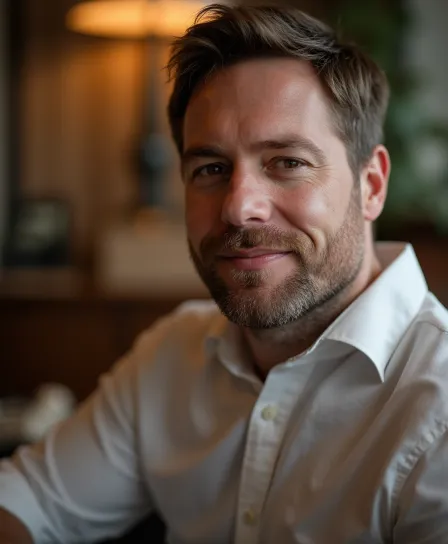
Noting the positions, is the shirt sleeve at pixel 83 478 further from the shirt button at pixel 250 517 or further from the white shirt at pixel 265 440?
the shirt button at pixel 250 517

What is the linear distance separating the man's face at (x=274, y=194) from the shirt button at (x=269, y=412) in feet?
0.41

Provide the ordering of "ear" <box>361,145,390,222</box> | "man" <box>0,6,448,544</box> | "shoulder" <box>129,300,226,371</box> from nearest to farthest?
"man" <box>0,6,448,544</box> → "ear" <box>361,145,390,222</box> → "shoulder" <box>129,300,226,371</box>

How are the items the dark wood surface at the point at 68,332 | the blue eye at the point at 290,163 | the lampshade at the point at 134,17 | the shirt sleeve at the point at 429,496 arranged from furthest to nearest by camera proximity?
the lampshade at the point at 134,17, the dark wood surface at the point at 68,332, the blue eye at the point at 290,163, the shirt sleeve at the point at 429,496

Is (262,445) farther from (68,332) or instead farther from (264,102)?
(68,332)

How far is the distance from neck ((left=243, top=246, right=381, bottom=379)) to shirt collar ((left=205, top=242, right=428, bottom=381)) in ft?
0.12

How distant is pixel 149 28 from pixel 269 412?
1.84m

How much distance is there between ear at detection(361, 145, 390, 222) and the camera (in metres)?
1.27

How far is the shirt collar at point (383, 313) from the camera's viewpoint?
1086 millimetres

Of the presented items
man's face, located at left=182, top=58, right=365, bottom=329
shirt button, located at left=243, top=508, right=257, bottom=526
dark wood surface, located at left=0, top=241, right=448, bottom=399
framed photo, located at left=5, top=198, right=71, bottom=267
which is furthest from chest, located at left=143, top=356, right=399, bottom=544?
framed photo, located at left=5, top=198, right=71, bottom=267

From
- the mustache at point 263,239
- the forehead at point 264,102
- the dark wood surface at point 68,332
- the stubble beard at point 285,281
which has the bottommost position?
the dark wood surface at point 68,332

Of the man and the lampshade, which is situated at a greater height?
the lampshade

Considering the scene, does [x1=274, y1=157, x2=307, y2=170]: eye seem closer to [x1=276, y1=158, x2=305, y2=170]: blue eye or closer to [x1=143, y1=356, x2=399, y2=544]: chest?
[x1=276, y1=158, x2=305, y2=170]: blue eye

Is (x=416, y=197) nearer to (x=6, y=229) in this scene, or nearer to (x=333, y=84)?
(x=6, y=229)

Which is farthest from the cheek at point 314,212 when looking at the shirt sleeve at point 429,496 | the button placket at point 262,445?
the shirt sleeve at point 429,496
